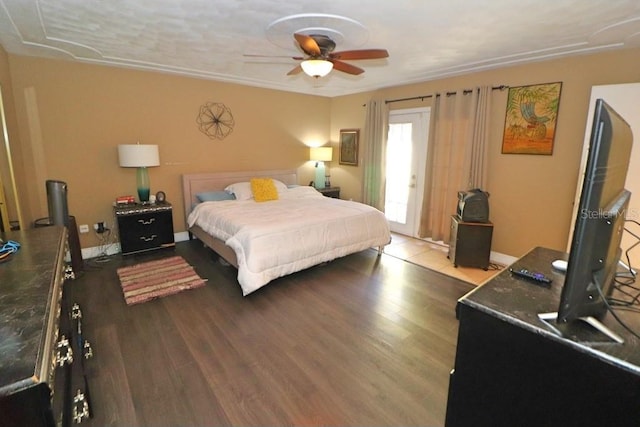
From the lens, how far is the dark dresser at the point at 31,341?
732 mm

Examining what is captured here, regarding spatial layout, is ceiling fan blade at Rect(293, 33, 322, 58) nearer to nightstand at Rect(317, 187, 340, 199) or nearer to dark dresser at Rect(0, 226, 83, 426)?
dark dresser at Rect(0, 226, 83, 426)

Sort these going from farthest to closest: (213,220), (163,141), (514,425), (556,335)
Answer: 1. (163,141)
2. (213,220)
3. (514,425)
4. (556,335)

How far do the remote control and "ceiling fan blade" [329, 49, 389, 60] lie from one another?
200 cm

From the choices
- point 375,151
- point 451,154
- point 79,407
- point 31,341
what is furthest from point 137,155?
point 451,154

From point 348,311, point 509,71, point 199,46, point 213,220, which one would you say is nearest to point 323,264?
point 348,311

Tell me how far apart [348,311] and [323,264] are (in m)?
1.11

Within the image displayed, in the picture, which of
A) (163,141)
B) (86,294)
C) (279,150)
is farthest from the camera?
(279,150)

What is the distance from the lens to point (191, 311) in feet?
9.11

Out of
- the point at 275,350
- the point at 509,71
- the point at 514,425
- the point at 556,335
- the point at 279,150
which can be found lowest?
the point at 275,350

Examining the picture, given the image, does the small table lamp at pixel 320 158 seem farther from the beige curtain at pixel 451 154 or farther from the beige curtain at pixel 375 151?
the beige curtain at pixel 451 154

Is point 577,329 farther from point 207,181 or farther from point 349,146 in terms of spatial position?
point 349,146

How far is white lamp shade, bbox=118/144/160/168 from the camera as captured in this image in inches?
150

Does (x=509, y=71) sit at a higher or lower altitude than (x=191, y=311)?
higher

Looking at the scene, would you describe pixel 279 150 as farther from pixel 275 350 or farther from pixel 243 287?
pixel 275 350
